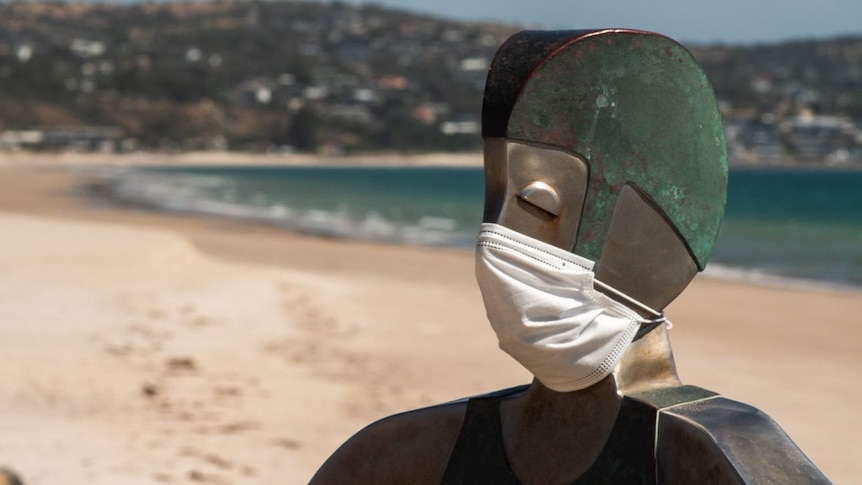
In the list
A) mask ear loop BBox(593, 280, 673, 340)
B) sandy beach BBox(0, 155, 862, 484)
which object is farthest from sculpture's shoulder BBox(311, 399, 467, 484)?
sandy beach BBox(0, 155, 862, 484)

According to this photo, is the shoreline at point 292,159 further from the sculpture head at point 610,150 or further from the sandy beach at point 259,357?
the sculpture head at point 610,150

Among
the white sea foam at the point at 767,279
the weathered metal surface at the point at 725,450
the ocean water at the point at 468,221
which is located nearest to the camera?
the weathered metal surface at the point at 725,450

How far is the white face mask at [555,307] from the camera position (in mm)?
1866

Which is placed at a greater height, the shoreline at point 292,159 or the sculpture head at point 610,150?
the sculpture head at point 610,150

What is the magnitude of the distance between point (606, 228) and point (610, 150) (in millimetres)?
125

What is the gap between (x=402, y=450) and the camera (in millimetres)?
2227

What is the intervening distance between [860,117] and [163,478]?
392 feet

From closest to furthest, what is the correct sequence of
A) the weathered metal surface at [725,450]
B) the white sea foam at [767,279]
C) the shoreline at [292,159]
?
the weathered metal surface at [725,450] → the white sea foam at [767,279] → the shoreline at [292,159]

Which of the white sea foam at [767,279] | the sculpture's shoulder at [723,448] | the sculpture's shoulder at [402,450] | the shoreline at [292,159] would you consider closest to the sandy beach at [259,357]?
the white sea foam at [767,279]

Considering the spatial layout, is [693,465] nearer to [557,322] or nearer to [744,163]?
[557,322]

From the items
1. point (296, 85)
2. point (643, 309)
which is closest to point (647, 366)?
point (643, 309)

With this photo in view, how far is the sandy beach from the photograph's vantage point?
597 centimetres

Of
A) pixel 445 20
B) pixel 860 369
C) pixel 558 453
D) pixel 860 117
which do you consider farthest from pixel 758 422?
pixel 445 20

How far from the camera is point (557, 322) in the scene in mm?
1863
